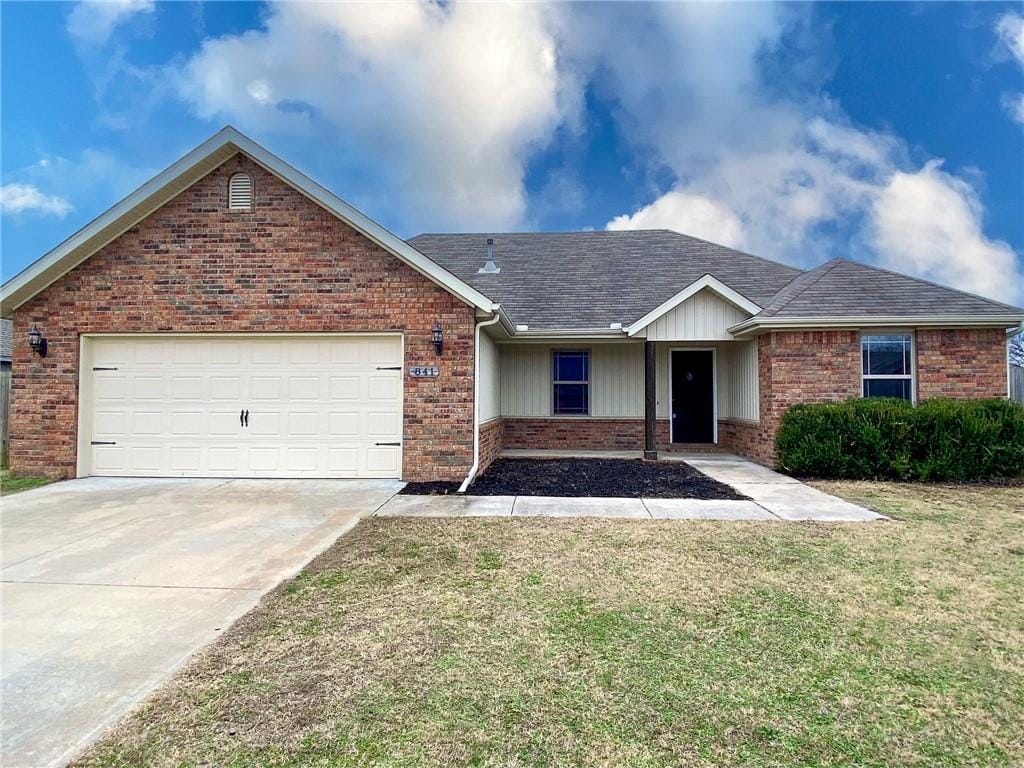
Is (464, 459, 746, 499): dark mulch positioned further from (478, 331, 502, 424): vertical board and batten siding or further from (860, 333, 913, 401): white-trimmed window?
(860, 333, 913, 401): white-trimmed window

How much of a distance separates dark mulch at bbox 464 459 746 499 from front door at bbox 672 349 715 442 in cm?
273

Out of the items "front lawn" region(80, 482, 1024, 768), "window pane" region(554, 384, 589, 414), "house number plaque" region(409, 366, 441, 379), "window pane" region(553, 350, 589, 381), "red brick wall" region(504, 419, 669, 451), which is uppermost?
"window pane" region(553, 350, 589, 381)

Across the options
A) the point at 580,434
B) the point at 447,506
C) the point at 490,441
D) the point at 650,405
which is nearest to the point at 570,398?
the point at 580,434

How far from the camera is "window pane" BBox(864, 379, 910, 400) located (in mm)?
10516

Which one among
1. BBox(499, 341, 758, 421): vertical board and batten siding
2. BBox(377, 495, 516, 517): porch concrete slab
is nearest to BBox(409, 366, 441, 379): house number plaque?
BBox(377, 495, 516, 517): porch concrete slab

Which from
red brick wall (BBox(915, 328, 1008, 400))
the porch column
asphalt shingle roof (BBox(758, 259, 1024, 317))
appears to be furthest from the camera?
the porch column

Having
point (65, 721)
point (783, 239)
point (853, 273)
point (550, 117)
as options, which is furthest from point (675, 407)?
point (65, 721)

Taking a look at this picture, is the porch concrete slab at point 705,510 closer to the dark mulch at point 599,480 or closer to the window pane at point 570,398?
the dark mulch at point 599,480

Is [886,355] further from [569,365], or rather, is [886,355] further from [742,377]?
[569,365]

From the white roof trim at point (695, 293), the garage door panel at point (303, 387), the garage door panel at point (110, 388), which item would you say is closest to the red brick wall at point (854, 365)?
the white roof trim at point (695, 293)

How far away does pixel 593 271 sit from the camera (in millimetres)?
15172

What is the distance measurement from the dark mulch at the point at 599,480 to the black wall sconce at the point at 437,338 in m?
2.32

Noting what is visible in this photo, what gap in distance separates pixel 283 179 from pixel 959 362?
13.0 meters

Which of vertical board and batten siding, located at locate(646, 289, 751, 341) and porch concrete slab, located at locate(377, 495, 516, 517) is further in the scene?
vertical board and batten siding, located at locate(646, 289, 751, 341)
